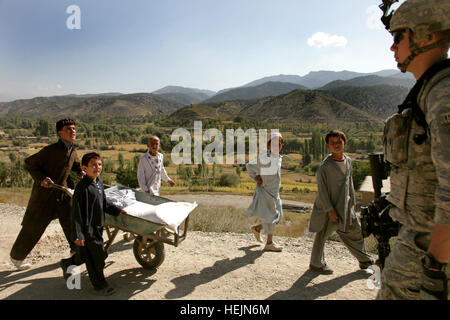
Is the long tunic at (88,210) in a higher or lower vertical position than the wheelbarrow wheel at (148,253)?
higher

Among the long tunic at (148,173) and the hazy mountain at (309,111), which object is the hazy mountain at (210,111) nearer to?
the hazy mountain at (309,111)

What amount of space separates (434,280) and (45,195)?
422 centimetres

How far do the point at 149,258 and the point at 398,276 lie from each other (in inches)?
128

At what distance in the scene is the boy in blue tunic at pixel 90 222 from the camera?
3232 mm

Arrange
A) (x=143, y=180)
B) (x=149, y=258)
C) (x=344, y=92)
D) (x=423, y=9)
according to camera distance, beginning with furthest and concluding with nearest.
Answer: (x=344, y=92) < (x=143, y=180) < (x=149, y=258) < (x=423, y=9)

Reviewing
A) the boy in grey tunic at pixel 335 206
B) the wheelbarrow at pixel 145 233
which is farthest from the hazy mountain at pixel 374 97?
the wheelbarrow at pixel 145 233

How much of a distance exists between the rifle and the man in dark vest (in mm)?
3676

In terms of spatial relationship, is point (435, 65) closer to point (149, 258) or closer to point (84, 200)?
point (84, 200)

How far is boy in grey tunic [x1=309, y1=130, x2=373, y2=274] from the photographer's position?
389 centimetres

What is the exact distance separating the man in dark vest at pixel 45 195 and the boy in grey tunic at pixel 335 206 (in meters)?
3.37

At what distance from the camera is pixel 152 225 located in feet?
11.3

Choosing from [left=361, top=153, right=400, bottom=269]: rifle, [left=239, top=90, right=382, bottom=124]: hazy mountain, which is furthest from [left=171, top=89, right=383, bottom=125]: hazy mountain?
[left=361, top=153, right=400, bottom=269]: rifle

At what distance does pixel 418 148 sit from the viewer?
67.3 inches
